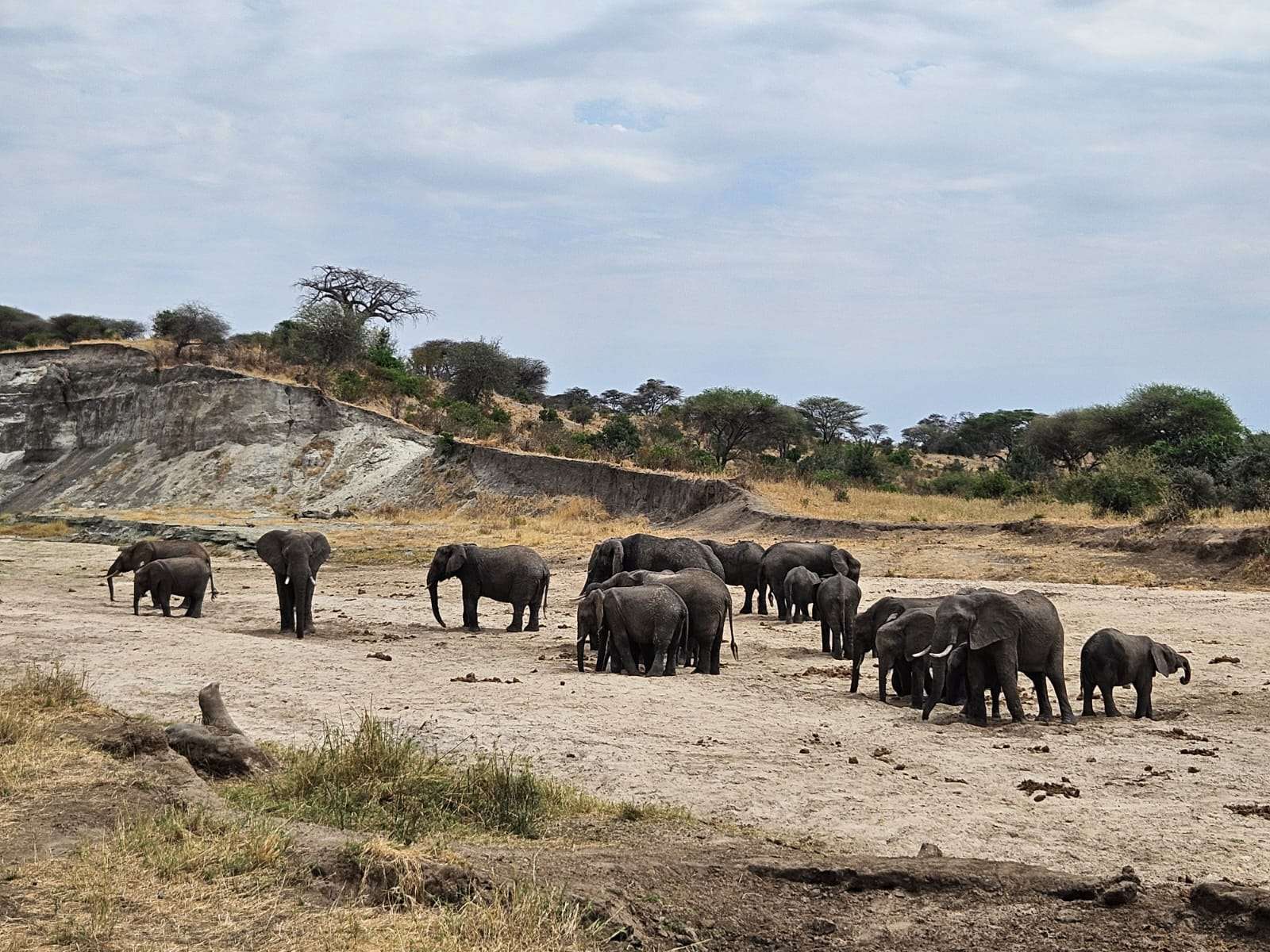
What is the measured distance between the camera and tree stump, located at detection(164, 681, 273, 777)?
8758mm

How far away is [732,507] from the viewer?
37.5 metres

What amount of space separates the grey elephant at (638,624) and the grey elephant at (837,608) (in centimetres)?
271

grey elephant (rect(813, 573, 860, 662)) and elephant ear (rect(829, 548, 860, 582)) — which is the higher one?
elephant ear (rect(829, 548, 860, 582))

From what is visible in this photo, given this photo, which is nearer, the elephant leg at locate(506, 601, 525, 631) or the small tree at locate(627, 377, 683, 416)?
the elephant leg at locate(506, 601, 525, 631)

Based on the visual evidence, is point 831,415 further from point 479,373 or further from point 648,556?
point 648,556

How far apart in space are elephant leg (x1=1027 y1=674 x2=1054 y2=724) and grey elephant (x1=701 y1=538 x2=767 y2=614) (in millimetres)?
9040

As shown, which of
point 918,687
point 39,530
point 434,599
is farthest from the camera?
point 39,530

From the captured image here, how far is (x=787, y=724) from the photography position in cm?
1182

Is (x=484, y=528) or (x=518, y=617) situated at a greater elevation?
(x=484, y=528)

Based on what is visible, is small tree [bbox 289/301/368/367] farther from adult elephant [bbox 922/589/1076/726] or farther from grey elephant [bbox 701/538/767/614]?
adult elephant [bbox 922/589/1076/726]

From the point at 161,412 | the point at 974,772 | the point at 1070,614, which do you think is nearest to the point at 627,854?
the point at 974,772

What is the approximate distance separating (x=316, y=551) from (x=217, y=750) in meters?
9.96

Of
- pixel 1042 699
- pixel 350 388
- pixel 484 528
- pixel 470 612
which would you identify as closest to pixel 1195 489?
pixel 484 528

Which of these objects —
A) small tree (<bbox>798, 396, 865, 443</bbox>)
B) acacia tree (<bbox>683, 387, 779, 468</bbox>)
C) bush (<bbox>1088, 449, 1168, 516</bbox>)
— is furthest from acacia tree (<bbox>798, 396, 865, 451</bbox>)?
bush (<bbox>1088, 449, 1168, 516</bbox>)
